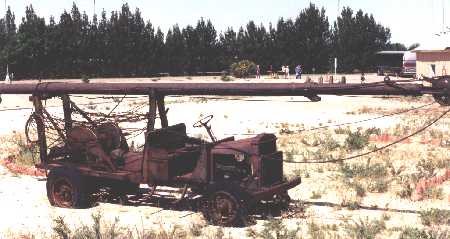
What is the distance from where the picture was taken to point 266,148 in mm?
10781

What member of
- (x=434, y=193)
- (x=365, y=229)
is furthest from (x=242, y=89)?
(x=434, y=193)

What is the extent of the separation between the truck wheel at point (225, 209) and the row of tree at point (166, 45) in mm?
61718

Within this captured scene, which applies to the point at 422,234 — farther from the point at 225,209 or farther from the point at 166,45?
the point at 166,45

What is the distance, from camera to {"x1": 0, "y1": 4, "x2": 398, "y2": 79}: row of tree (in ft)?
229

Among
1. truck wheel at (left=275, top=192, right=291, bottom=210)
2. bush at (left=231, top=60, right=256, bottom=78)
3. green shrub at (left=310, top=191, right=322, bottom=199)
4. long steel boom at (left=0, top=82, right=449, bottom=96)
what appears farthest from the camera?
bush at (left=231, top=60, right=256, bottom=78)

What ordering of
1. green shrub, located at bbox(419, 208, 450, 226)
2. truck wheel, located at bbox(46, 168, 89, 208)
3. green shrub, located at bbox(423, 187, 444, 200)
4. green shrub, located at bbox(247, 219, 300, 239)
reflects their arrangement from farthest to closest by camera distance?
1. green shrub, located at bbox(423, 187, 444, 200)
2. truck wheel, located at bbox(46, 168, 89, 208)
3. green shrub, located at bbox(419, 208, 450, 226)
4. green shrub, located at bbox(247, 219, 300, 239)

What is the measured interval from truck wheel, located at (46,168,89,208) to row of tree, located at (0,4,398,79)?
193ft

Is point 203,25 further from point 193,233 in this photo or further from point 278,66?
point 193,233

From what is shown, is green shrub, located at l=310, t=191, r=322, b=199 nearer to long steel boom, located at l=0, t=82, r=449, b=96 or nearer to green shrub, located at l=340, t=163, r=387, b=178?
green shrub, located at l=340, t=163, r=387, b=178

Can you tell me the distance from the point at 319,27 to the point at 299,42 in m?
4.09

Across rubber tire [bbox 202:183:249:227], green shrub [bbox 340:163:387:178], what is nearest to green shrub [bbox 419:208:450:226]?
rubber tire [bbox 202:183:249:227]

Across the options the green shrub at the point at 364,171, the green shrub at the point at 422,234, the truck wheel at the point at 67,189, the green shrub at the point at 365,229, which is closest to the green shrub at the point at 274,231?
the green shrub at the point at 365,229

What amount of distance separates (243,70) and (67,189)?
54805 millimetres

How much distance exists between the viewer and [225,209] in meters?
10.4
